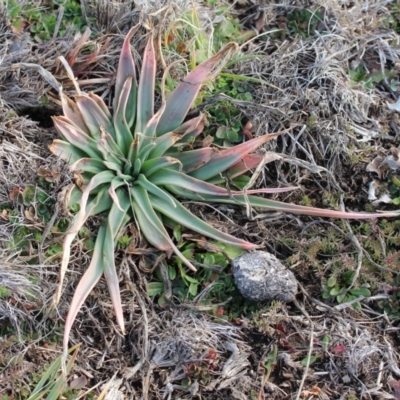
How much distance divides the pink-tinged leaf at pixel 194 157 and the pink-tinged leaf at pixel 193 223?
20cm

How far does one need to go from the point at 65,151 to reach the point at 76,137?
0.27 ft

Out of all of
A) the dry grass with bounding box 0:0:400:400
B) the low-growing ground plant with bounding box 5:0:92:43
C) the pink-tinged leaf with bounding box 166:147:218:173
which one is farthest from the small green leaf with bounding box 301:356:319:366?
the low-growing ground plant with bounding box 5:0:92:43

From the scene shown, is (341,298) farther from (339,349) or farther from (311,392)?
(311,392)

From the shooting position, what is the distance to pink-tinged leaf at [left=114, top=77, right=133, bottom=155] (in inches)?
117

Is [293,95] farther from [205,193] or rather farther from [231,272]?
[231,272]

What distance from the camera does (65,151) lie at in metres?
2.91

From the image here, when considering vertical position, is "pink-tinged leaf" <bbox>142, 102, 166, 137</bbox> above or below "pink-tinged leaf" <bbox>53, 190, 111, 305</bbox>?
above

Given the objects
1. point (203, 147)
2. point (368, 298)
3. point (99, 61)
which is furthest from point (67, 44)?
point (368, 298)

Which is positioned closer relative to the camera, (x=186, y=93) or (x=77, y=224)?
(x=77, y=224)

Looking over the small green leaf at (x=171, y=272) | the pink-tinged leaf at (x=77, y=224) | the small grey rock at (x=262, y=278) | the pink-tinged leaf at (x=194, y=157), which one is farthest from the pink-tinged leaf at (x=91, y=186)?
the small grey rock at (x=262, y=278)

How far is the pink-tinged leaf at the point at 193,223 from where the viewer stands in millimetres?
2844

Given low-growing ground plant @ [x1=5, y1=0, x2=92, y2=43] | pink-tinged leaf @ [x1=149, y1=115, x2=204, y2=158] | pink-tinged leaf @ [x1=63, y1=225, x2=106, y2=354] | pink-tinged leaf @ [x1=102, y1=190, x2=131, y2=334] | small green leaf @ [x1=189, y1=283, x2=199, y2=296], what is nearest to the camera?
pink-tinged leaf @ [x1=63, y1=225, x2=106, y2=354]

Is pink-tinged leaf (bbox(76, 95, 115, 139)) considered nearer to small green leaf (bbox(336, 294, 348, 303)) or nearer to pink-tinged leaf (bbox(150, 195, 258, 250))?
pink-tinged leaf (bbox(150, 195, 258, 250))

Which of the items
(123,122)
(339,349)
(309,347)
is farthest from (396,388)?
(123,122)
